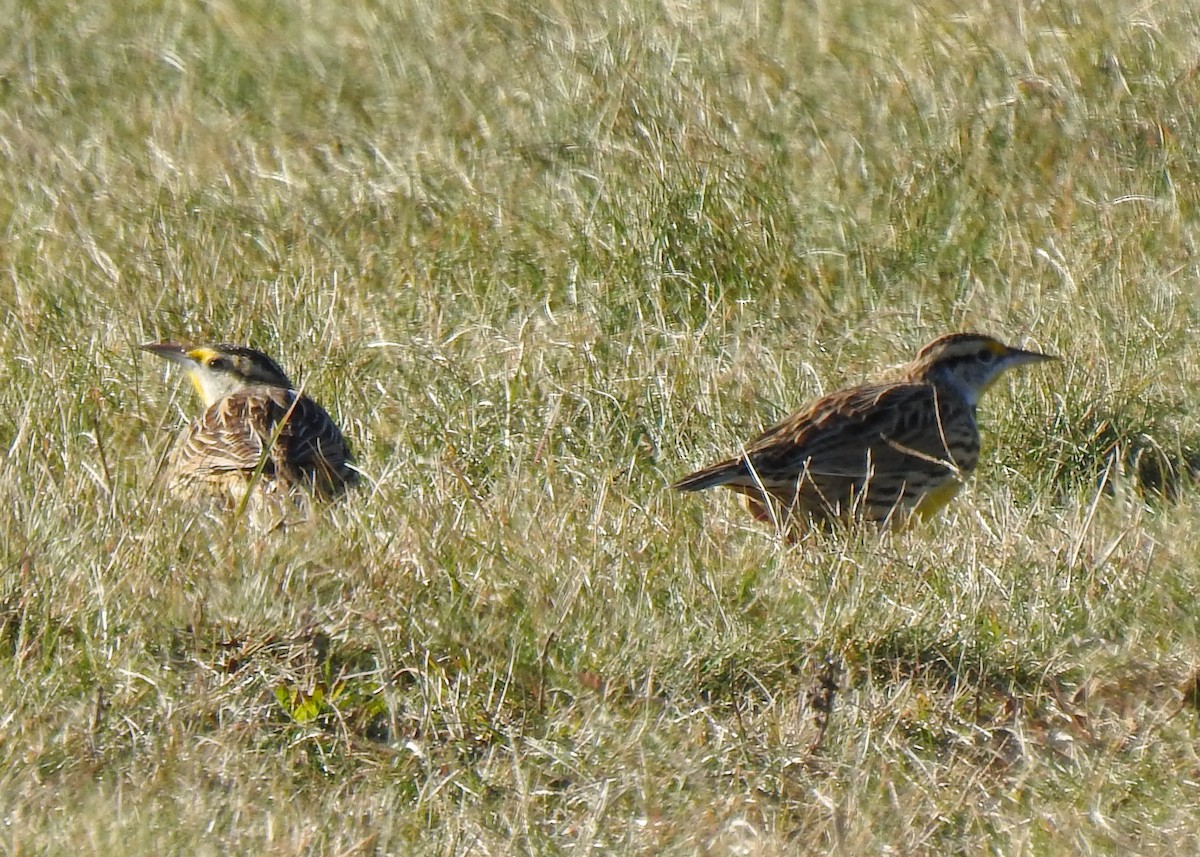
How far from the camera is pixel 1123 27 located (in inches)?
375

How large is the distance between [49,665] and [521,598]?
1195 millimetres

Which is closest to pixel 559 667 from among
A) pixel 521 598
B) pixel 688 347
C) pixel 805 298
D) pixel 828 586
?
pixel 521 598

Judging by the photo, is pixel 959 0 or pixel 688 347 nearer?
pixel 688 347

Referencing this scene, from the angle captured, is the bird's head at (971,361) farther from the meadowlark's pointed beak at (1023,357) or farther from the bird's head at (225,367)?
the bird's head at (225,367)

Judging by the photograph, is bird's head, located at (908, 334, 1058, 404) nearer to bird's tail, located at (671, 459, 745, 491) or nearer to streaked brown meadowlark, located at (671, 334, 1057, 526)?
streaked brown meadowlark, located at (671, 334, 1057, 526)

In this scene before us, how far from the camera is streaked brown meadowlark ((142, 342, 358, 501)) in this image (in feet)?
22.5

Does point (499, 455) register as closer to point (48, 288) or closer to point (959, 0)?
point (48, 288)

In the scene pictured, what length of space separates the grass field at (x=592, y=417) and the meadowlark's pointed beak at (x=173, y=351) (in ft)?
0.53

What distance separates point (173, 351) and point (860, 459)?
2.54 meters

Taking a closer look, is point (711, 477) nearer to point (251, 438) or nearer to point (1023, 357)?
point (1023, 357)

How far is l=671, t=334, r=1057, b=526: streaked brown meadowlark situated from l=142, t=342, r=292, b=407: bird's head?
176 centimetres

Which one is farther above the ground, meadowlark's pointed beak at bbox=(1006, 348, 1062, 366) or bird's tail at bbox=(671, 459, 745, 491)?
meadowlark's pointed beak at bbox=(1006, 348, 1062, 366)

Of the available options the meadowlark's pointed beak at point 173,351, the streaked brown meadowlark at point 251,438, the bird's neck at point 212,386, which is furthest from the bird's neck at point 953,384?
the meadowlark's pointed beak at point 173,351

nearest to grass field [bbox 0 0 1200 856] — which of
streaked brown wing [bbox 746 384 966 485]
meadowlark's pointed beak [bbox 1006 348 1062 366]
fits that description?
meadowlark's pointed beak [bbox 1006 348 1062 366]
